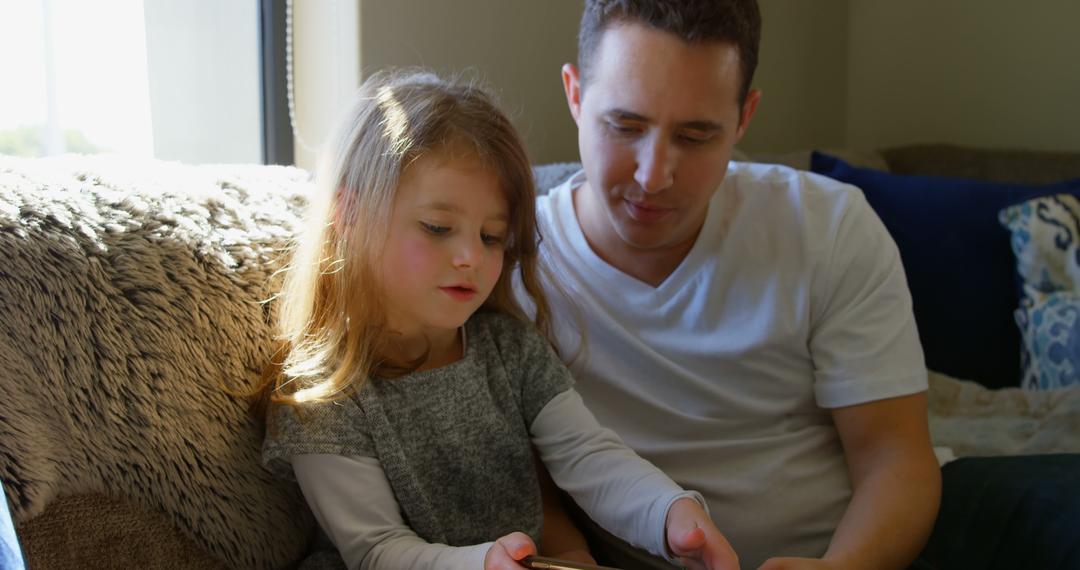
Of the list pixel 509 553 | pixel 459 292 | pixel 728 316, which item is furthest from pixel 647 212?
pixel 509 553

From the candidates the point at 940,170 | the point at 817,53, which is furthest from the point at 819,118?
the point at 940,170

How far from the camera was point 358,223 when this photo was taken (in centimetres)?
114

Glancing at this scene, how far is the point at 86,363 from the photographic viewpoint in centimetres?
99

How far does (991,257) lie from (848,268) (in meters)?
0.82

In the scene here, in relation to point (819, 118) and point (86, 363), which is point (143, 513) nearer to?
point (86, 363)

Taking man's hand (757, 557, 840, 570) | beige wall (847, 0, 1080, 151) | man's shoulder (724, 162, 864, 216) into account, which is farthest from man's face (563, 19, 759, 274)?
beige wall (847, 0, 1080, 151)

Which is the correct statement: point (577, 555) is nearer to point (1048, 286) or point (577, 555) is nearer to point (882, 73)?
point (1048, 286)

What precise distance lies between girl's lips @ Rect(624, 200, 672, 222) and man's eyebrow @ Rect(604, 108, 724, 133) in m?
0.11

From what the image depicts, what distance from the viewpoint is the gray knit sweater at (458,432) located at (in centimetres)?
109

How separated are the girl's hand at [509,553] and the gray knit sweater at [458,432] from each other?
0.16 metres

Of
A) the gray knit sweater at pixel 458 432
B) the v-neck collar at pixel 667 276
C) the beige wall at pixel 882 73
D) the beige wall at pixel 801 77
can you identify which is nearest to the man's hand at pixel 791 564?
the gray knit sweater at pixel 458 432

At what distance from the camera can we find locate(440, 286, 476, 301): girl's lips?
3.73 ft

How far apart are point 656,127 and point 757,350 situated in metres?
0.31

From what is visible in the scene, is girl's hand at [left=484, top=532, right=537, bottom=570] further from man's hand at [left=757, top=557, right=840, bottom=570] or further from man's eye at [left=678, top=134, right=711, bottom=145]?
man's eye at [left=678, top=134, right=711, bottom=145]
